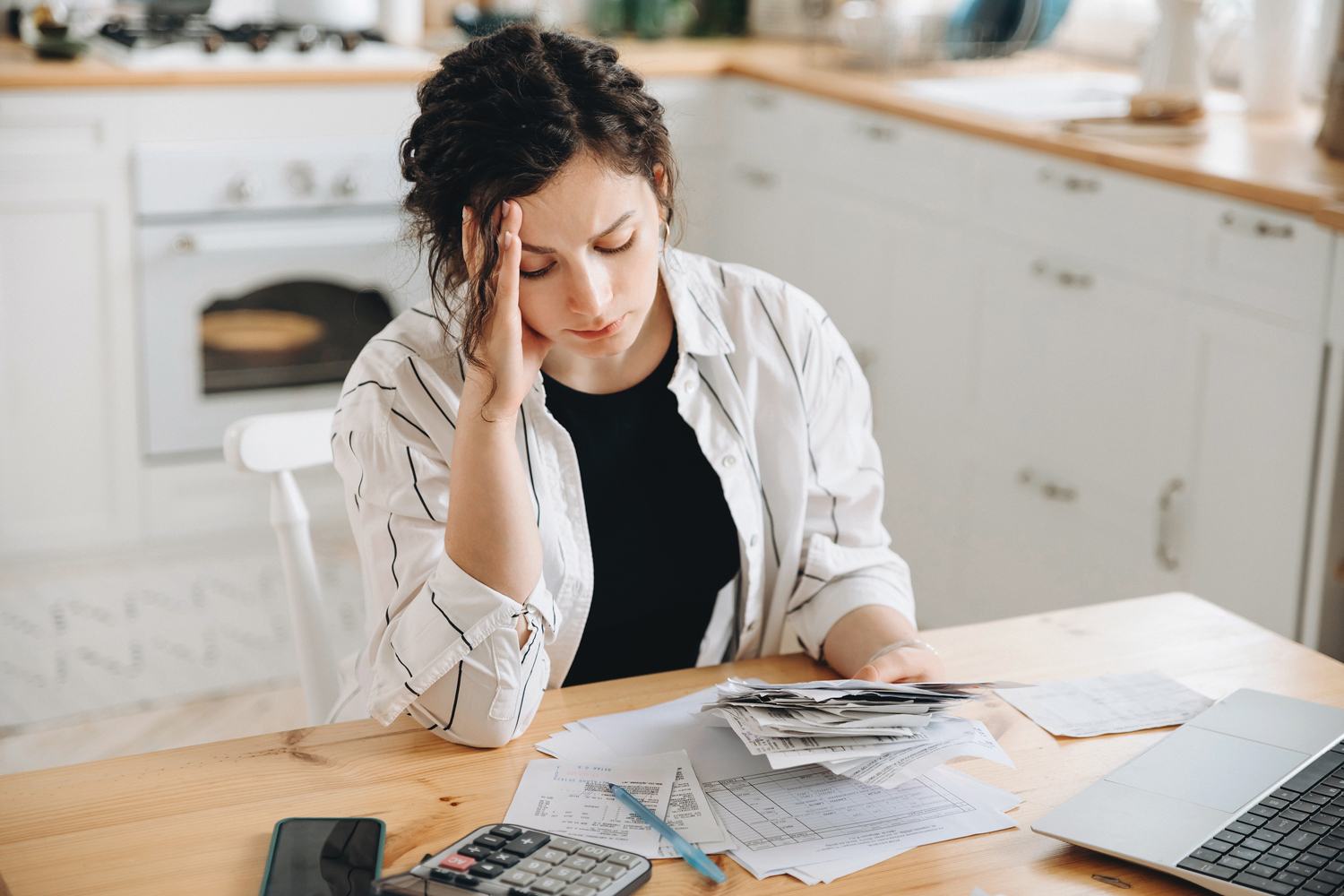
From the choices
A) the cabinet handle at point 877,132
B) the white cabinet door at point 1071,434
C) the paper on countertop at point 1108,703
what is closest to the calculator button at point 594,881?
the paper on countertop at point 1108,703

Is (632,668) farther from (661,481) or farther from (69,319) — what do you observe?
(69,319)

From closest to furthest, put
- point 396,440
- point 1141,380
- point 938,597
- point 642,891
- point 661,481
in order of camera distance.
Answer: point 642,891 → point 396,440 → point 661,481 → point 1141,380 → point 938,597

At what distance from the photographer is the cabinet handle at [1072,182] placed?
83.6 inches

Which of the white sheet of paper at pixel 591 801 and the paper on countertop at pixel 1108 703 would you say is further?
the paper on countertop at pixel 1108 703

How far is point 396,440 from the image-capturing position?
1131 mm

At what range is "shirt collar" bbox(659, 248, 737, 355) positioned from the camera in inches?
51.3

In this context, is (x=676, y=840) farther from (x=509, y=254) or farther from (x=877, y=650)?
(x=509, y=254)

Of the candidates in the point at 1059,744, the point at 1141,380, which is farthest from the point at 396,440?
the point at 1141,380

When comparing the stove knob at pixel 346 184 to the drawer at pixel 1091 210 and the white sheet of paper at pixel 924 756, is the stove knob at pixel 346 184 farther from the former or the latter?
the white sheet of paper at pixel 924 756

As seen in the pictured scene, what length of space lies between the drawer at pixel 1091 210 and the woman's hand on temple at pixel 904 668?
1.13m

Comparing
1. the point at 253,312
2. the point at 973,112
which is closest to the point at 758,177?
the point at 973,112

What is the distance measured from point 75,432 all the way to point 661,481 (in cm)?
187

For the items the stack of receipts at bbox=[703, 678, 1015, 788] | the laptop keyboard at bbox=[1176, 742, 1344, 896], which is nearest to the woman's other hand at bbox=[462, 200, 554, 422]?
the stack of receipts at bbox=[703, 678, 1015, 788]

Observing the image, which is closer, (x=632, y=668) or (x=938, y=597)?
(x=632, y=668)
